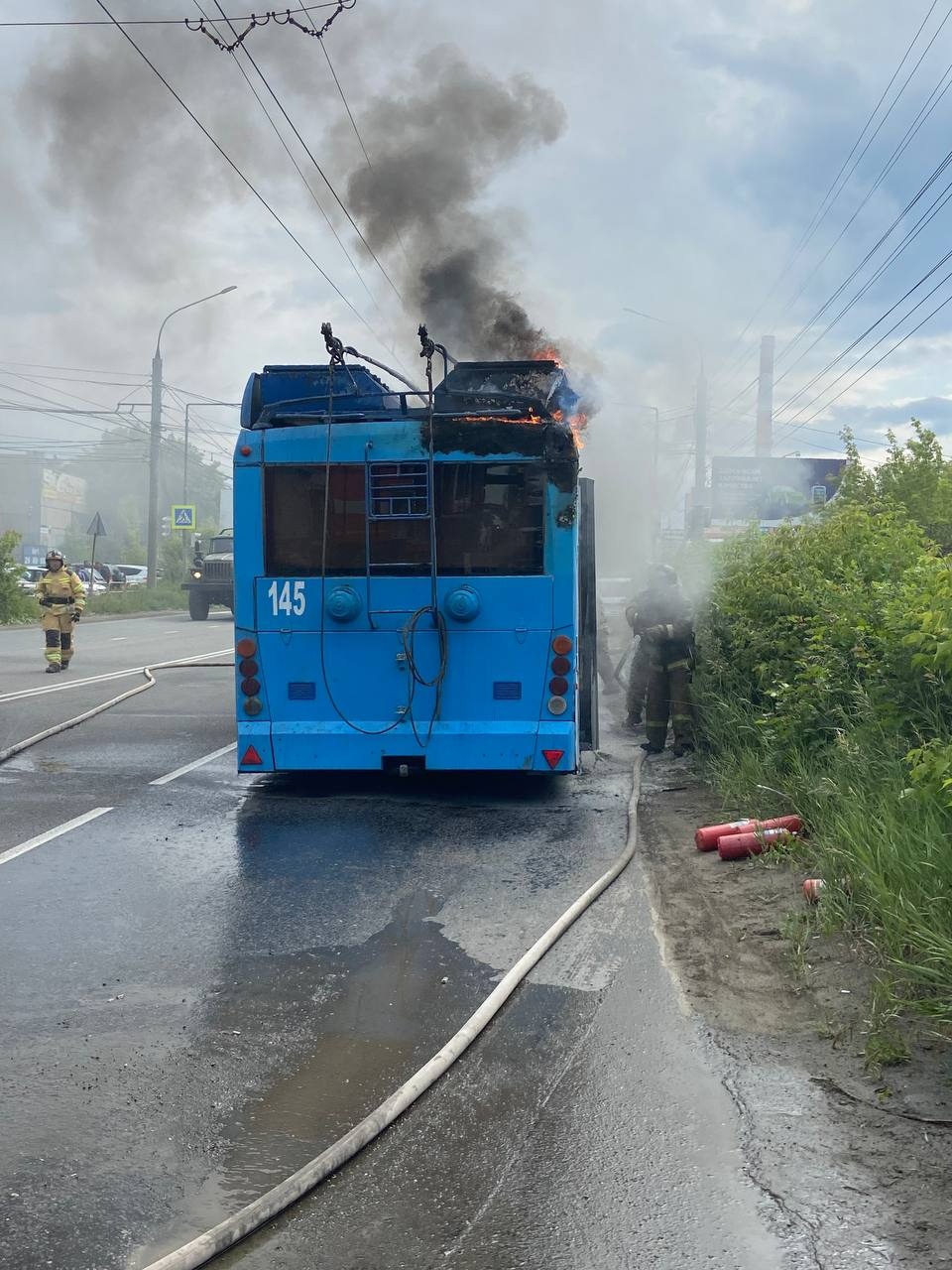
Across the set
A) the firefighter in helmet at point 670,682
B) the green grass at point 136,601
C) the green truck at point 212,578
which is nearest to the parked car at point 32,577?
the green grass at point 136,601

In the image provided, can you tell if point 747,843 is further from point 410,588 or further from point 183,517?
point 183,517

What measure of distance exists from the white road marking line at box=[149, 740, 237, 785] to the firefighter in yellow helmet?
6.59m

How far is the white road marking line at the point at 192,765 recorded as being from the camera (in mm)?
9508

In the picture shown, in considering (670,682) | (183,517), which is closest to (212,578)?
(183,517)

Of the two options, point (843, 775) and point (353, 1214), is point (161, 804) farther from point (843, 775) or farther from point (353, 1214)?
point (353, 1214)

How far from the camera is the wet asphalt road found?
3051 millimetres

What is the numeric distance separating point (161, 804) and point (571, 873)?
324cm

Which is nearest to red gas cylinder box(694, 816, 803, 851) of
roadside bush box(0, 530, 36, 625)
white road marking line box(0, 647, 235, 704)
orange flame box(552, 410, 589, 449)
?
orange flame box(552, 410, 589, 449)

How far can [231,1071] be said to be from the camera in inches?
157

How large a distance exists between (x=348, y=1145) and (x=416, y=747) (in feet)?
16.5

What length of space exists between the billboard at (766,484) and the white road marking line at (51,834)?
46762 millimetres

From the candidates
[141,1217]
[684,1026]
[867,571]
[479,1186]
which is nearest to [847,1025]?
[684,1026]

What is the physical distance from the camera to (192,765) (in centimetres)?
1026

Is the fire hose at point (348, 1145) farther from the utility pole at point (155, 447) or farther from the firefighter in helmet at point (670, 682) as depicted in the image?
the utility pole at point (155, 447)
